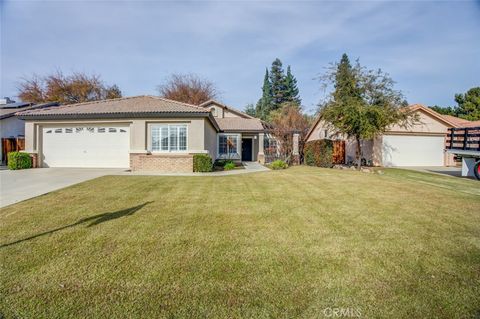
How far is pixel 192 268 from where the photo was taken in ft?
10.9

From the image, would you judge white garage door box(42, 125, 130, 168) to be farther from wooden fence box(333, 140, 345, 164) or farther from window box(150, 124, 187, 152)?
wooden fence box(333, 140, 345, 164)

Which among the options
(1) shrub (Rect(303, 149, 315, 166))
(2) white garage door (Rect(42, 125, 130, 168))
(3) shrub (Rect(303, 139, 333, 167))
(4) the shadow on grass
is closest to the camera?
(4) the shadow on grass

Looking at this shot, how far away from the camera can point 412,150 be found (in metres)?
20.1

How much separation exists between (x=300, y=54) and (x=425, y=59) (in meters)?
7.82

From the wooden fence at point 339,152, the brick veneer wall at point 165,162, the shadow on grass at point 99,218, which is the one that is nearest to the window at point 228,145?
the wooden fence at point 339,152

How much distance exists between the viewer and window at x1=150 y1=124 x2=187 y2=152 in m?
14.9

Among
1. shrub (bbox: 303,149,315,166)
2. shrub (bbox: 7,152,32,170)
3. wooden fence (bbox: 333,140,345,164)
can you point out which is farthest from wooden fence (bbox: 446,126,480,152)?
shrub (bbox: 7,152,32,170)

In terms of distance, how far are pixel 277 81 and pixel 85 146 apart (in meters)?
49.9

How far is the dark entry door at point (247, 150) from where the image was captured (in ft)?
85.0

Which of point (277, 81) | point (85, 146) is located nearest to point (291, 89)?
point (277, 81)

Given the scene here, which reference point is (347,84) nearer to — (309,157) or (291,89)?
(309,157)

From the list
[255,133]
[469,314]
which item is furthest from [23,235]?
[255,133]

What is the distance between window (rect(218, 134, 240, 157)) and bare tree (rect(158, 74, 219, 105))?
798 inches

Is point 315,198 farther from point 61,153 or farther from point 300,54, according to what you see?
point 61,153
